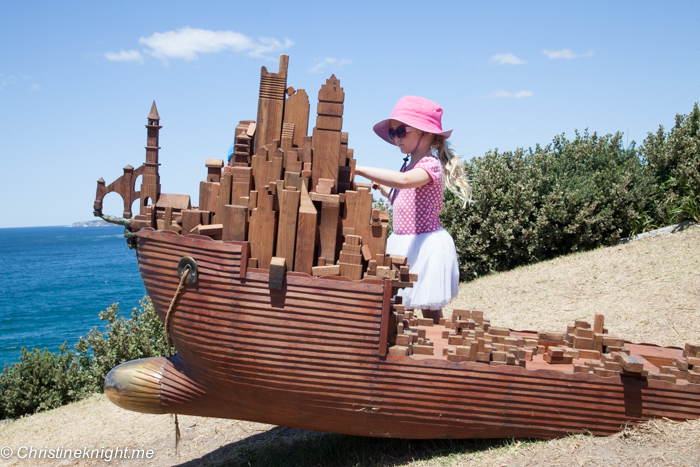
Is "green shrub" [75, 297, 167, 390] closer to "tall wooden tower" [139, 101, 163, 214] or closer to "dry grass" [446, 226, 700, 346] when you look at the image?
"dry grass" [446, 226, 700, 346]

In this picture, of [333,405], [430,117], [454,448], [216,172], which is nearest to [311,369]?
[333,405]

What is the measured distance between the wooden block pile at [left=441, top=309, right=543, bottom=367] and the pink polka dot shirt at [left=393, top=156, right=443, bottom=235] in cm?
76

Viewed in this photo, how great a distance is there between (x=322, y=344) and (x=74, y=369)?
25.7ft

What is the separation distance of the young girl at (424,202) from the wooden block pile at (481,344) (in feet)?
1.02

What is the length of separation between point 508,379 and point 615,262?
735 centimetres

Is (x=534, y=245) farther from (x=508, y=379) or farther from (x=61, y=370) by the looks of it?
(x=61, y=370)

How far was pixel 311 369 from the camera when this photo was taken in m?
3.28

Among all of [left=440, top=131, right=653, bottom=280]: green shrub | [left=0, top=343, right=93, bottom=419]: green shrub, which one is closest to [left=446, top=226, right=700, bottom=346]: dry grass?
[left=440, top=131, right=653, bottom=280]: green shrub

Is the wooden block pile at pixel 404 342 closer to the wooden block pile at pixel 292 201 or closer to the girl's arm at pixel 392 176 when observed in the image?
the wooden block pile at pixel 292 201

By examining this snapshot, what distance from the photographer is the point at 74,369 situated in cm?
938

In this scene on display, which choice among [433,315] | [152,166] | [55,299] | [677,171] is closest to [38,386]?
[152,166]

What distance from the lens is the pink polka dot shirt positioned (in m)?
4.24

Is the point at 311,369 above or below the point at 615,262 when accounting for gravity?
below

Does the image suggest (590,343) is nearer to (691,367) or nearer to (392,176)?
(691,367)
